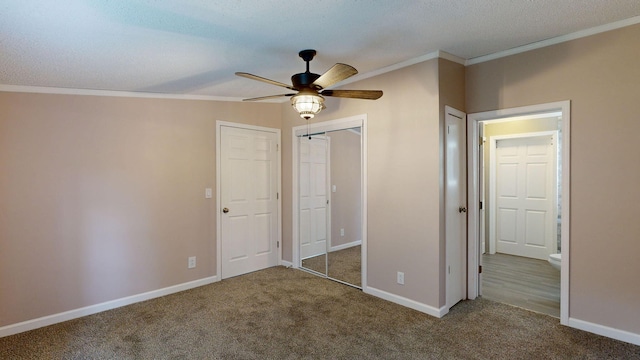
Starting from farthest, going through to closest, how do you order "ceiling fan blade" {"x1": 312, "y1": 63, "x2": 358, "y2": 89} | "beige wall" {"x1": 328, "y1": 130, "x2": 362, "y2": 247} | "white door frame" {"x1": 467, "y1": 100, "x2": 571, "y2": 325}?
"beige wall" {"x1": 328, "y1": 130, "x2": 362, "y2": 247} < "white door frame" {"x1": 467, "y1": 100, "x2": 571, "y2": 325} < "ceiling fan blade" {"x1": 312, "y1": 63, "x2": 358, "y2": 89}

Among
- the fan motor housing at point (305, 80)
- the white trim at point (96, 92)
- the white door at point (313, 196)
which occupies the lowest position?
the white door at point (313, 196)

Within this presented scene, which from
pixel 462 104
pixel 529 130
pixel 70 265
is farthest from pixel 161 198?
pixel 529 130

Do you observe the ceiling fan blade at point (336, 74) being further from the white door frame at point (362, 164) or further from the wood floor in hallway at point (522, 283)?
the wood floor in hallway at point (522, 283)

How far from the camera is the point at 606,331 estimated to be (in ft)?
8.22

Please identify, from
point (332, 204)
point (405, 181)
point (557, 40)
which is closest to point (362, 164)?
point (405, 181)

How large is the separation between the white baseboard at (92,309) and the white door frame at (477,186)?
119 inches

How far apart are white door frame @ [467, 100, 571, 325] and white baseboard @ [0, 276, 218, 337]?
303 cm

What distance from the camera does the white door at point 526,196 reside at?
15.7 feet

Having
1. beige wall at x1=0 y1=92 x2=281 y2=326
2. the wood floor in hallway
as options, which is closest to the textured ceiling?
beige wall at x1=0 y1=92 x2=281 y2=326

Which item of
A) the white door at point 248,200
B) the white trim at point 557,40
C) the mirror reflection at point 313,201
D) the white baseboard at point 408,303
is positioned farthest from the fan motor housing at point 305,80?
the white baseboard at point 408,303

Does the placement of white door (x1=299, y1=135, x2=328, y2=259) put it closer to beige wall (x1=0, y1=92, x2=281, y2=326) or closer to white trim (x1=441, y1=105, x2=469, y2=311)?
beige wall (x1=0, y1=92, x2=281, y2=326)

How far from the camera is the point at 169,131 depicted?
11.7 feet

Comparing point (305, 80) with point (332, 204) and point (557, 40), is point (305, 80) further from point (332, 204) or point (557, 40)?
point (557, 40)

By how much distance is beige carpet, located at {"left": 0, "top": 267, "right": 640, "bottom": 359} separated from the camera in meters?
2.36
